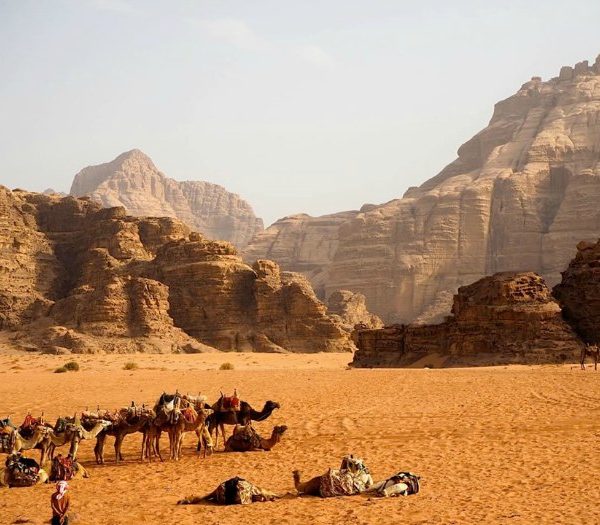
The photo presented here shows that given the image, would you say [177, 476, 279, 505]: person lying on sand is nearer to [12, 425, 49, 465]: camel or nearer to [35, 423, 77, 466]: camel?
[35, 423, 77, 466]: camel

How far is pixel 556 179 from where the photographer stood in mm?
115250

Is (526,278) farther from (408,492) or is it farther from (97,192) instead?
(97,192)

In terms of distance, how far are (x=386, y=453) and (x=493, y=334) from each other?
2321cm

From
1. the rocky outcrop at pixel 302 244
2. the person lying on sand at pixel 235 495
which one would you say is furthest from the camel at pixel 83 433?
the rocky outcrop at pixel 302 244

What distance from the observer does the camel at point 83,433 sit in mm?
12757

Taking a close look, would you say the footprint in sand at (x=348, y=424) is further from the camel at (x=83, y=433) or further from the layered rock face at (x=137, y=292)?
the layered rock face at (x=137, y=292)

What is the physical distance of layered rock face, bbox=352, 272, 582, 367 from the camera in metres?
33.7

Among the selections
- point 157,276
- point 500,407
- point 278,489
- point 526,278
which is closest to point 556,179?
point 157,276

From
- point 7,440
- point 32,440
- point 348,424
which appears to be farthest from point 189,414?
point 348,424

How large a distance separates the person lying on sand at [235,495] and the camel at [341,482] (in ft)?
1.57

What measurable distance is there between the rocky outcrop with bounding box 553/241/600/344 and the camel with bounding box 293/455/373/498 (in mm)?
26827

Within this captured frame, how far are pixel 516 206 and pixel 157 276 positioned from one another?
2720 inches

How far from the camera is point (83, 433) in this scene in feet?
42.4

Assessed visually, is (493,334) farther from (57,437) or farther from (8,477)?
(8,477)
